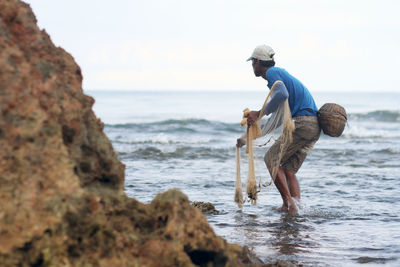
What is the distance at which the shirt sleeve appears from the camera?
17.8ft

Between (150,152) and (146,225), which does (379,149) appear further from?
(146,225)

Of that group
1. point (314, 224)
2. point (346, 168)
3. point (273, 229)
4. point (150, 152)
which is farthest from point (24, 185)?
point (150, 152)

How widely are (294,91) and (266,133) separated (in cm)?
53

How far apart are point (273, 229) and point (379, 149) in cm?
1039

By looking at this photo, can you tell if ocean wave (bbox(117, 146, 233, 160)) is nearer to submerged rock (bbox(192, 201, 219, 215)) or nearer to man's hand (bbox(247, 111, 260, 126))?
submerged rock (bbox(192, 201, 219, 215))

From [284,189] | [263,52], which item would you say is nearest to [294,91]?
[263,52]

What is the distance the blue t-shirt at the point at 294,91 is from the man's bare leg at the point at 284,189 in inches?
27.5

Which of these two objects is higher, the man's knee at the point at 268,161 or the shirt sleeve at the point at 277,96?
the shirt sleeve at the point at 277,96

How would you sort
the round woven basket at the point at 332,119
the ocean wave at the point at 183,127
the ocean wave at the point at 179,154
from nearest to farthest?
the round woven basket at the point at 332,119 < the ocean wave at the point at 179,154 < the ocean wave at the point at 183,127

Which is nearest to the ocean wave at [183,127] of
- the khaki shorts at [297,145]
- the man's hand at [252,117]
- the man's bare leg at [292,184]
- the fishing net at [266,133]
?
the man's bare leg at [292,184]

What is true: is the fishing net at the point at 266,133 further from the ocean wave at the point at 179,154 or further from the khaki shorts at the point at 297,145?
the ocean wave at the point at 179,154

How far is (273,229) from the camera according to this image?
537 centimetres

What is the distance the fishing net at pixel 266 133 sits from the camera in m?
5.55

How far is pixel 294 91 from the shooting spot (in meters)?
5.75
